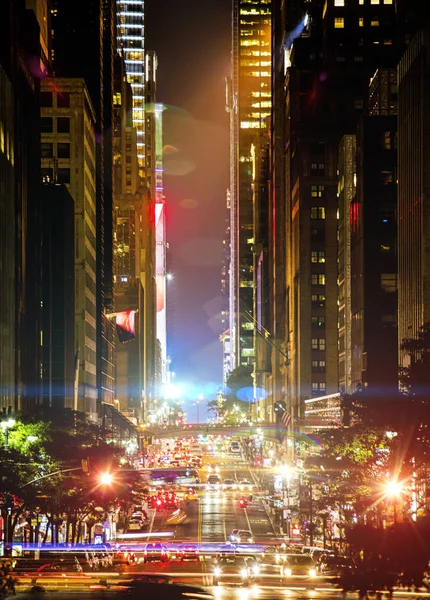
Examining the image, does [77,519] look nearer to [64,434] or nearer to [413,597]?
[64,434]

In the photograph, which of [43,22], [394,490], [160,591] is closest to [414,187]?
[394,490]

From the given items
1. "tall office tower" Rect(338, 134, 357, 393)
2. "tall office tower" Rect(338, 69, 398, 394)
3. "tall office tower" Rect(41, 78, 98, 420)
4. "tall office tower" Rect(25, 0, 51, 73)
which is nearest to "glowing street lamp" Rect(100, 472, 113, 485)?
"tall office tower" Rect(338, 69, 398, 394)

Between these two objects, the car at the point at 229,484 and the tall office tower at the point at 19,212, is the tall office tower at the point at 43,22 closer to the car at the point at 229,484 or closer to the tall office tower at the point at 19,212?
the tall office tower at the point at 19,212

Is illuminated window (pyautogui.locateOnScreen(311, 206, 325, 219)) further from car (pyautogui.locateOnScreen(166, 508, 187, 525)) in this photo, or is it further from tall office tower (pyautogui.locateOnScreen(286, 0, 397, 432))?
car (pyautogui.locateOnScreen(166, 508, 187, 525))

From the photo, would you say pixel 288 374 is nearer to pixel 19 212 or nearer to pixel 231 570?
pixel 19 212

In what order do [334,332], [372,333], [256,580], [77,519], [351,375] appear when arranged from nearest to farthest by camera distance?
1. [256,580]
2. [77,519]
3. [372,333]
4. [351,375]
5. [334,332]

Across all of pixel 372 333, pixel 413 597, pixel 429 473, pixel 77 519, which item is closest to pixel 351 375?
pixel 372 333
